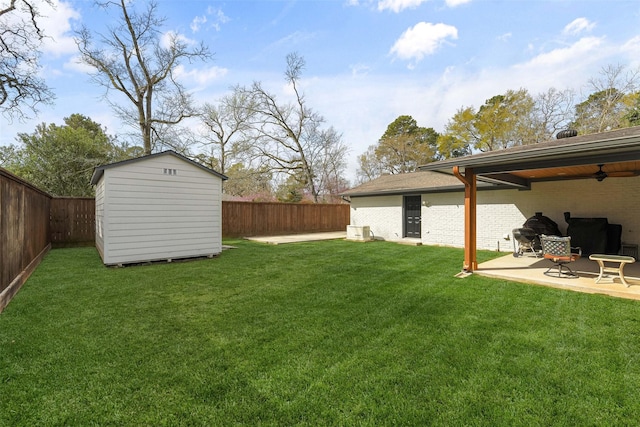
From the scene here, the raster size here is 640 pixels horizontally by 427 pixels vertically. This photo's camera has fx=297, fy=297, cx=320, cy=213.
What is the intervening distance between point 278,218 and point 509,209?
10.5 m

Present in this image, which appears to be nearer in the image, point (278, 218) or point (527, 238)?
point (527, 238)

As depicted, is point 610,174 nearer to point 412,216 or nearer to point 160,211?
point 412,216

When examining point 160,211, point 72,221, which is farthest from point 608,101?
point 72,221

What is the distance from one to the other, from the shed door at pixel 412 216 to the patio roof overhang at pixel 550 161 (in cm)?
417

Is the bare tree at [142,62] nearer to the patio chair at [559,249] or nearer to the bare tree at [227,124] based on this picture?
the bare tree at [227,124]

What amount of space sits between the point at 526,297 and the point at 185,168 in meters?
8.05

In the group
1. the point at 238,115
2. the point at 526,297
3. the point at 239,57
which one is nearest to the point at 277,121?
the point at 238,115

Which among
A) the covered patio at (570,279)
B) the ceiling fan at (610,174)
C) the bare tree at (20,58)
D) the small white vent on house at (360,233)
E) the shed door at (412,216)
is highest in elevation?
the bare tree at (20,58)

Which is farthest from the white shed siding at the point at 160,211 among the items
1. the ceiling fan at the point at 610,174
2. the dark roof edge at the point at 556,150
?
the ceiling fan at the point at 610,174

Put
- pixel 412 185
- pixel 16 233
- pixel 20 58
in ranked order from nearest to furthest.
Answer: pixel 16 233 < pixel 20 58 < pixel 412 185

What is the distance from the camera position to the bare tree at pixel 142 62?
1509cm

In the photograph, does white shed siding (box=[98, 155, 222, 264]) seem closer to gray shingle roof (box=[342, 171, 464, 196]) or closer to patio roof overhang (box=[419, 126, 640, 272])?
patio roof overhang (box=[419, 126, 640, 272])

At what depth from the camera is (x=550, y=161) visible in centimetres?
523

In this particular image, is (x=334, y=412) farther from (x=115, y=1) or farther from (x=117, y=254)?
(x=115, y=1)
